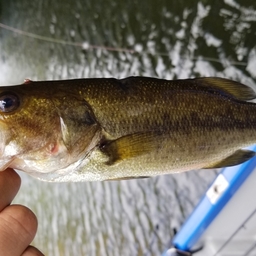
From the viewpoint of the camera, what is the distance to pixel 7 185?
135 cm

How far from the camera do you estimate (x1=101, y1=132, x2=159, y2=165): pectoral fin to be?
136 centimetres

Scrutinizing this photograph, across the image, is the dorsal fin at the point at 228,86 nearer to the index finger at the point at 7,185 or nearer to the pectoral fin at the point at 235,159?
the pectoral fin at the point at 235,159

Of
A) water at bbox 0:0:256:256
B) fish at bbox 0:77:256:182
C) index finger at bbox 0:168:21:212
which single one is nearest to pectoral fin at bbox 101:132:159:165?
fish at bbox 0:77:256:182

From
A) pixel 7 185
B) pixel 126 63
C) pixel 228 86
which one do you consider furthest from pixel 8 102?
pixel 126 63

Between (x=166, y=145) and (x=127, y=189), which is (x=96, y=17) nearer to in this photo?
(x=127, y=189)

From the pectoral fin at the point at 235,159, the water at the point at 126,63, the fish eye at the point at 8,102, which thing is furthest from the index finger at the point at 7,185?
the water at the point at 126,63

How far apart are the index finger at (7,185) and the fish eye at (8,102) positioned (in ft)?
0.63

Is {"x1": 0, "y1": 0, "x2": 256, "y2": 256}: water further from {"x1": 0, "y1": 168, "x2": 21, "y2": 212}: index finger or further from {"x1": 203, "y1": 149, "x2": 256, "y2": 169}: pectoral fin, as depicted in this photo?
{"x1": 0, "y1": 168, "x2": 21, "y2": 212}: index finger

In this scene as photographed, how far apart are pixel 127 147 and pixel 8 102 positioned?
39 cm

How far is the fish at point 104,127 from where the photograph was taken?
1.35m

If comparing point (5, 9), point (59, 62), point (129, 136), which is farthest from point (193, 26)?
point (5, 9)

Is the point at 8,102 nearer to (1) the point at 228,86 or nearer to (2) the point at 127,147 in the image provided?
(2) the point at 127,147

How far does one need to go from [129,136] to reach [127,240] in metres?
2.98

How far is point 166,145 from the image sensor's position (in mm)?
1435
